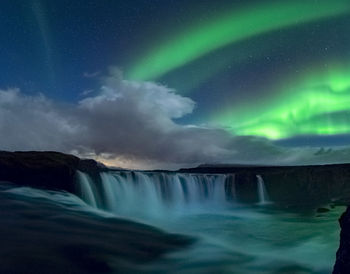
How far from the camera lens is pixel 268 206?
44.1m

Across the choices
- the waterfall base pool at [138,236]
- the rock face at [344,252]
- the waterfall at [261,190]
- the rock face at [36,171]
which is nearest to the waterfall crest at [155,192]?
the waterfall at [261,190]

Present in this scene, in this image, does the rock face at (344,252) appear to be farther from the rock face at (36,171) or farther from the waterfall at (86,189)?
the rock face at (36,171)

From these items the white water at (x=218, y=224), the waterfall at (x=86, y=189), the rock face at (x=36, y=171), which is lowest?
the white water at (x=218, y=224)

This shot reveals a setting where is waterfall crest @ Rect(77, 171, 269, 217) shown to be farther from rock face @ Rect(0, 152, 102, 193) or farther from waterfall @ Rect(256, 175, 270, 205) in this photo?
rock face @ Rect(0, 152, 102, 193)

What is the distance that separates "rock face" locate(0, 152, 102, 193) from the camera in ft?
85.6

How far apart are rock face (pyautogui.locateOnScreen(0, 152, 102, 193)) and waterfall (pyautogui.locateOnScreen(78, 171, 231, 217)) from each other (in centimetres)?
106

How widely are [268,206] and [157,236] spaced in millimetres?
31571

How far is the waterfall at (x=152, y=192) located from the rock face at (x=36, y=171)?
3.48ft

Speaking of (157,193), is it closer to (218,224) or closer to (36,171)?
(218,224)

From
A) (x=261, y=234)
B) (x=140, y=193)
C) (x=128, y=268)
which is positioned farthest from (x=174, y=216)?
(x=128, y=268)

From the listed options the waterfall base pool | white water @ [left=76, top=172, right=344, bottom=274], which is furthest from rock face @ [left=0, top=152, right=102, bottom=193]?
white water @ [left=76, top=172, right=344, bottom=274]

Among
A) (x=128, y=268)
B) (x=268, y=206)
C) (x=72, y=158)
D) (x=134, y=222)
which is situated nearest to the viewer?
(x=128, y=268)

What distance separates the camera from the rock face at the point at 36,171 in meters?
26.1

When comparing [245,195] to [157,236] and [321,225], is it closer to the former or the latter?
[321,225]
